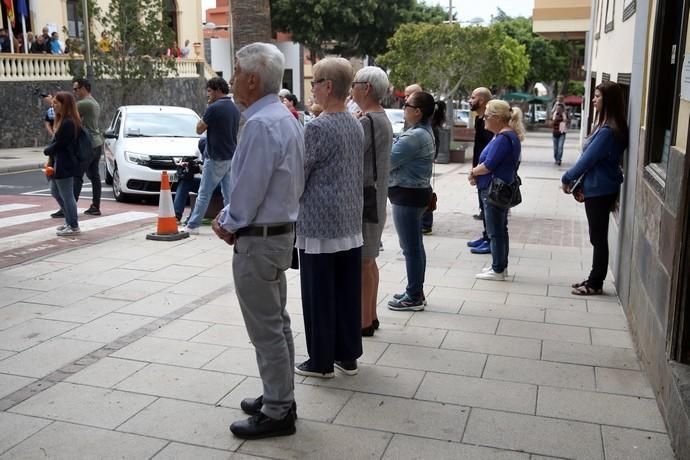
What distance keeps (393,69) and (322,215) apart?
2131 cm

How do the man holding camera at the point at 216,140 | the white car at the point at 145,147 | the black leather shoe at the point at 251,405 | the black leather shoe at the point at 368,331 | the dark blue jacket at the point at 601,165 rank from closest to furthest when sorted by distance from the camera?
the black leather shoe at the point at 251,405
the black leather shoe at the point at 368,331
the dark blue jacket at the point at 601,165
the man holding camera at the point at 216,140
the white car at the point at 145,147

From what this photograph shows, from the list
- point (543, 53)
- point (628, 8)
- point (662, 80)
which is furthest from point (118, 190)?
point (543, 53)

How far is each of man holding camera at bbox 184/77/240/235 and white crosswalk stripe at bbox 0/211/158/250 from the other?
4.82 ft

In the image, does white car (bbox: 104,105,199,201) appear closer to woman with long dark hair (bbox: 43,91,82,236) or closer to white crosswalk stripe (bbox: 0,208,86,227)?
white crosswalk stripe (bbox: 0,208,86,227)

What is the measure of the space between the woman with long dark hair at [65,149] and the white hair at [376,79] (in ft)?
16.0

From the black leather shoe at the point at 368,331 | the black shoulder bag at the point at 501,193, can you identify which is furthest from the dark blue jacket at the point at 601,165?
the black leather shoe at the point at 368,331

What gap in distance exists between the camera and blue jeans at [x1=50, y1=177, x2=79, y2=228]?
347 inches

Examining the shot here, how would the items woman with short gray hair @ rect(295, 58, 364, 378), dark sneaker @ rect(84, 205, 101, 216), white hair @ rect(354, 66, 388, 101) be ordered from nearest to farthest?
woman with short gray hair @ rect(295, 58, 364, 378), white hair @ rect(354, 66, 388, 101), dark sneaker @ rect(84, 205, 101, 216)

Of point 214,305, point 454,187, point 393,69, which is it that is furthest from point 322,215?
point 393,69

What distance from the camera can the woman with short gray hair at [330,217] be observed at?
13.9 ft

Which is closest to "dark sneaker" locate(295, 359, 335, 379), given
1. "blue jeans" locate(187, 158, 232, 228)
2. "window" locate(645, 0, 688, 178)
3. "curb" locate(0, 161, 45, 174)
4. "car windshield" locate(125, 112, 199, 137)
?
"window" locate(645, 0, 688, 178)

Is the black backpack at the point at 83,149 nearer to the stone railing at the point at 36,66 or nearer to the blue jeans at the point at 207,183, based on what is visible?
the blue jeans at the point at 207,183

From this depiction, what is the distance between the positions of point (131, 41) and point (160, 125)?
12.7 meters

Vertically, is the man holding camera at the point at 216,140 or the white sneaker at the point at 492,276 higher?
the man holding camera at the point at 216,140
